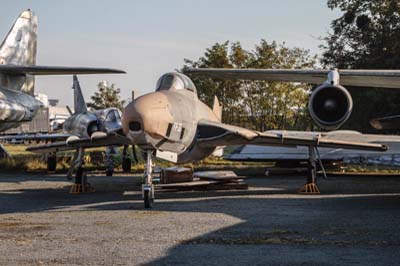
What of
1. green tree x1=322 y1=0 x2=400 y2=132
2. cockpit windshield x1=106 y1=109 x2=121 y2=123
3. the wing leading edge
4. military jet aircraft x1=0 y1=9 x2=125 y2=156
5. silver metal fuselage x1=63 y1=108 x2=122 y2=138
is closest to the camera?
the wing leading edge

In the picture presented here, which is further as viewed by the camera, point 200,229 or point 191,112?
point 191,112

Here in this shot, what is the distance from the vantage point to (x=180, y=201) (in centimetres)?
1286

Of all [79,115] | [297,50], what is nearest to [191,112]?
[79,115]

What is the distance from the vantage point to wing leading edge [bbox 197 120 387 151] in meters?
13.2

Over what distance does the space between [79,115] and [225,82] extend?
18.2 metres

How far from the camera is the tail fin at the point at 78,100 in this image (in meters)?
25.8

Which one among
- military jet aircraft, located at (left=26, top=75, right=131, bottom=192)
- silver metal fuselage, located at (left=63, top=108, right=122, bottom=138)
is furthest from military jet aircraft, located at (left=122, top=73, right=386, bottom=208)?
silver metal fuselage, located at (left=63, top=108, right=122, bottom=138)

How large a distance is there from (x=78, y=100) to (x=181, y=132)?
48.5ft

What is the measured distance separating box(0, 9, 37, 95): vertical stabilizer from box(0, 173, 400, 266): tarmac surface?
8.35m

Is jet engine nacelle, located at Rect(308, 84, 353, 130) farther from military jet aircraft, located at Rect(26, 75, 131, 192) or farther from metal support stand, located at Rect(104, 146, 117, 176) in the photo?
metal support stand, located at Rect(104, 146, 117, 176)

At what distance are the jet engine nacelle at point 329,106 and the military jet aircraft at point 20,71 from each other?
1095 cm

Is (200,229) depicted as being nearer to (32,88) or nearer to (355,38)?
(32,88)

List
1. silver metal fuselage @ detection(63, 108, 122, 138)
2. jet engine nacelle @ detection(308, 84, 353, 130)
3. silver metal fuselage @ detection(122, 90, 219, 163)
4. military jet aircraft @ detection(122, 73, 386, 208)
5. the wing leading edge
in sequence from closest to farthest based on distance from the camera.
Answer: jet engine nacelle @ detection(308, 84, 353, 130)
silver metal fuselage @ detection(122, 90, 219, 163)
military jet aircraft @ detection(122, 73, 386, 208)
the wing leading edge
silver metal fuselage @ detection(63, 108, 122, 138)

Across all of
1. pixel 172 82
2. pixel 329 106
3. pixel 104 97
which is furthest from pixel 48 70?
pixel 104 97
